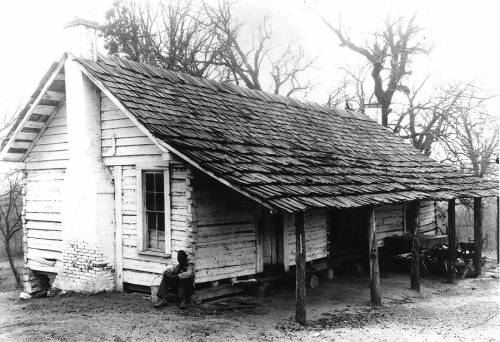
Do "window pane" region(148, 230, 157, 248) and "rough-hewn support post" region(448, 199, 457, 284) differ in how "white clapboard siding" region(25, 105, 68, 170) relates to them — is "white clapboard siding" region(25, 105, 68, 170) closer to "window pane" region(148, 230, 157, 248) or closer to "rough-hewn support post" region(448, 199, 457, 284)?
"window pane" region(148, 230, 157, 248)

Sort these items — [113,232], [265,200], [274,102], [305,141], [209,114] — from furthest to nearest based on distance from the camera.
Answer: [274,102], [305,141], [209,114], [113,232], [265,200]

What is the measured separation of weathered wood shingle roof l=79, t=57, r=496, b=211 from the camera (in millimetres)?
9938

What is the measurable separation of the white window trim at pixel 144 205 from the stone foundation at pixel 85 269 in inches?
43.2

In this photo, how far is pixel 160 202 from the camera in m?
11.1

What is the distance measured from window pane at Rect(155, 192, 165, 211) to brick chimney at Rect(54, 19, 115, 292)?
1.29m

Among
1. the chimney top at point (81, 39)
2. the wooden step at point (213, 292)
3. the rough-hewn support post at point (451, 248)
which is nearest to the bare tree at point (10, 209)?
the chimney top at point (81, 39)

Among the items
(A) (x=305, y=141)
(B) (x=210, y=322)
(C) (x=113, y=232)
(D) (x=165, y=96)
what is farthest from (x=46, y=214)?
(A) (x=305, y=141)

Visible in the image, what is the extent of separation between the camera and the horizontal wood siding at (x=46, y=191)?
1273cm

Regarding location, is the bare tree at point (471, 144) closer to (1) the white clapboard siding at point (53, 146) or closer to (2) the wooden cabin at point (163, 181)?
(2) the wooden cabin at point (163, 181)

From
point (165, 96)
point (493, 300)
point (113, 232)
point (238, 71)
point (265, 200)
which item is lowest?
point (493, 300)

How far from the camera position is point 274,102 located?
16547 millimetres

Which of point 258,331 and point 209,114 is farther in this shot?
point 209,114

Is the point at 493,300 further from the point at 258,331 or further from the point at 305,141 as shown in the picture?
the point at 258,331

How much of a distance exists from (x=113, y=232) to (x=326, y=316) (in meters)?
5.22
